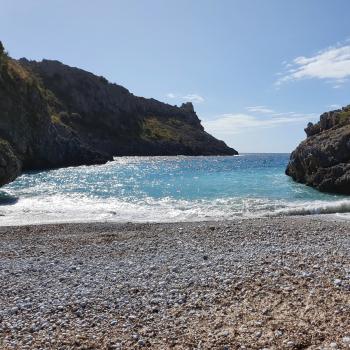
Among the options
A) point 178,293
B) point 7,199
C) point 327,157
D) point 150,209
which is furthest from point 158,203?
point 178,293

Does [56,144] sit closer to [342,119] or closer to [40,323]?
[342,119]

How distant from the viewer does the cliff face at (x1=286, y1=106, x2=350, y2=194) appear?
159ft

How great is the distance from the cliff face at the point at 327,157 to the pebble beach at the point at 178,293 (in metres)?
29.4

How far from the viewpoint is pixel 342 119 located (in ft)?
200

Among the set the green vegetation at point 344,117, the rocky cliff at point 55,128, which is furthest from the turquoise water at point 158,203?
the green vegetation at point 344,117

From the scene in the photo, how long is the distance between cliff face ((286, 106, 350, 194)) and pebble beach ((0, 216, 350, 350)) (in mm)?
29447

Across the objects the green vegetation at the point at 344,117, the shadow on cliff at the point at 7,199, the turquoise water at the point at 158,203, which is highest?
the green vegetation at the point at 344,117

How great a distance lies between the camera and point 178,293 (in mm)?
12539

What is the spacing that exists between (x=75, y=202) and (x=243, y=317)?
3291 centimetres

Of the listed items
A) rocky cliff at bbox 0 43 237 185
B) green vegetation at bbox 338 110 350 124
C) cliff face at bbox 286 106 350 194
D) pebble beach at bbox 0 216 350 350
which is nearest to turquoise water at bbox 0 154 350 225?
cliff face at bbox 286 106 350 194

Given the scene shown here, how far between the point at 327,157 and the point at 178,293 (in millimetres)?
44569

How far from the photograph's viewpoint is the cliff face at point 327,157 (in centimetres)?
4844

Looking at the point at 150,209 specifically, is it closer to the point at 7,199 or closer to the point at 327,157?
the point at 7,199

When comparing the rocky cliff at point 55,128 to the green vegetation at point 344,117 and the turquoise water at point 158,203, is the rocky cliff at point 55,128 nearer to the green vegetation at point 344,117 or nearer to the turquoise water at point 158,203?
the turquoise water at point 158,203
